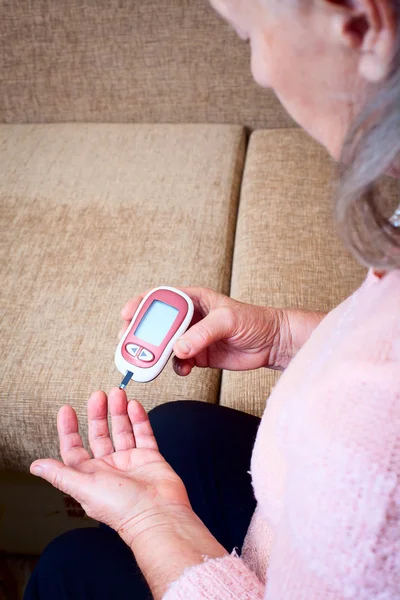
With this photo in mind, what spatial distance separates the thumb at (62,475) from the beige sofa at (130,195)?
0.85 feet

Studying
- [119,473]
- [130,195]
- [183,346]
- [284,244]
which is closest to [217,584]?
[119,473]

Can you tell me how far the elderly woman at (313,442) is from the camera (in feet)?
1.37

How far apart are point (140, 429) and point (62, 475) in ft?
0.36

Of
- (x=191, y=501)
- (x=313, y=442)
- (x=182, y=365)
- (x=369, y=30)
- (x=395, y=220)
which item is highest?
(x=369, y=30)

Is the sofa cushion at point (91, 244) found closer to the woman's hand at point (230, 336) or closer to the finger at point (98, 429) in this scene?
the woman's hand at point (230, 336)

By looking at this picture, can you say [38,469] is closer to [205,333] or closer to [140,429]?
[140,429]

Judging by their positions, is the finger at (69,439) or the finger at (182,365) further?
the finger at (182,365)

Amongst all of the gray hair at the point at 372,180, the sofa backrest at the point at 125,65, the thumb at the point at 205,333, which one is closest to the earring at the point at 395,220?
the gray hair at the point at 372,180

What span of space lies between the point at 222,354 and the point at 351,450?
46cm

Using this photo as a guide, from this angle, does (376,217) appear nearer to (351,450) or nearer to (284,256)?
(351,450)

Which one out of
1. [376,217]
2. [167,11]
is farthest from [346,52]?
[167,11]

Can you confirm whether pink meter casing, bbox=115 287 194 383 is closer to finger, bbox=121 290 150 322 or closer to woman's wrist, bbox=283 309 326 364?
finger, bbox=121 290 150 322

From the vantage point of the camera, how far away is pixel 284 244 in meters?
1.20

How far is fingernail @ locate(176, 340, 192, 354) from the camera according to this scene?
0.77 meters
